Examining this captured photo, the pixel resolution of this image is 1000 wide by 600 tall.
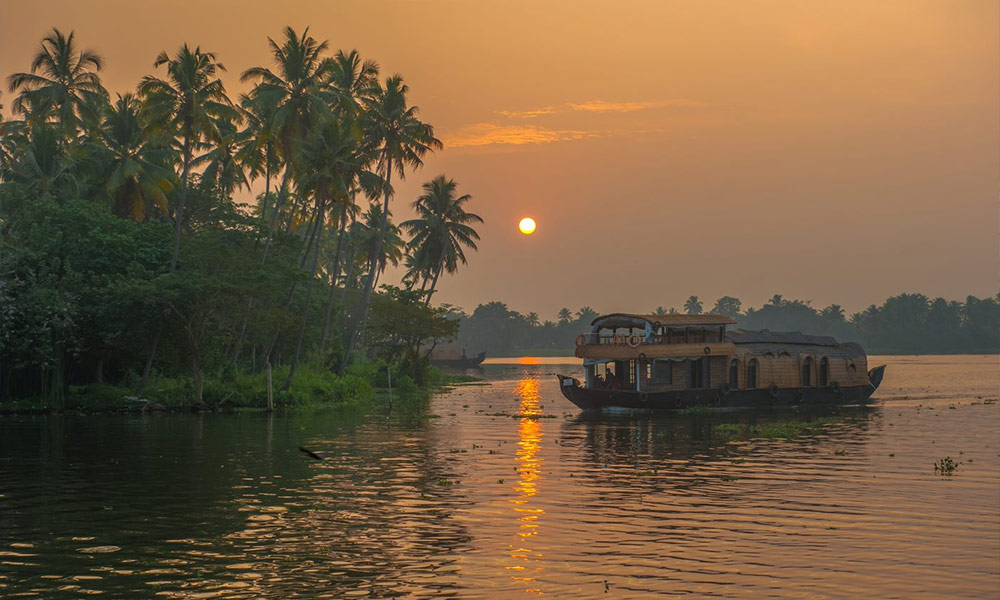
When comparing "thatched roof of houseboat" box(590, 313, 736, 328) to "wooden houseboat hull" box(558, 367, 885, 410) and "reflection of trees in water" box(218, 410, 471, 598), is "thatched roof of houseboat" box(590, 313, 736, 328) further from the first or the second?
"reflection of trees in water" box(218, 410, 471, 598)

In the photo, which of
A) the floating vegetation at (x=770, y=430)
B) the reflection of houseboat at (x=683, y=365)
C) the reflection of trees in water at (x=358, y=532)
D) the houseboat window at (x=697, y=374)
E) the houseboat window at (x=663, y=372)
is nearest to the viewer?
the reflection of trees in water at (x=358, y=532)

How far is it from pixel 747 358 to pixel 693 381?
341cm

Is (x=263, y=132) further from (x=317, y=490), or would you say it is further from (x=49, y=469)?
(x=317, y=490)

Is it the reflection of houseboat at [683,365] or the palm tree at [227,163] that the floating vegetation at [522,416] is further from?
the palm tree at [227,163]

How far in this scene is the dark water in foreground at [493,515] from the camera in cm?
1434

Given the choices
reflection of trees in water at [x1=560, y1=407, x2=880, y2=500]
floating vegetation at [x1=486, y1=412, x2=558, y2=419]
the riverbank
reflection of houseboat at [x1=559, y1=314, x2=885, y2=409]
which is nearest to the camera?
reflection of trees in water at [x1=560, y1=407, x2=880, y2=500]

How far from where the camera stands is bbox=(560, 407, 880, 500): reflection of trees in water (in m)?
24.3

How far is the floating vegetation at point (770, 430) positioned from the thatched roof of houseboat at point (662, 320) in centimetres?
777

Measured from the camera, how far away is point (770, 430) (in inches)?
1453

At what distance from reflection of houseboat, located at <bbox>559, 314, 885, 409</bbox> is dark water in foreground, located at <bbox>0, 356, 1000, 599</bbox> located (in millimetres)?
10778

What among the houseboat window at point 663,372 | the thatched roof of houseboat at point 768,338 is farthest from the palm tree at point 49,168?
the thatched roof of houseboat at point 768,338

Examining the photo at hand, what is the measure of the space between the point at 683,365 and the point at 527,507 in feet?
96.4

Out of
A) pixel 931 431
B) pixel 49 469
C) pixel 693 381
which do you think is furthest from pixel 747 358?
pixel 49 469

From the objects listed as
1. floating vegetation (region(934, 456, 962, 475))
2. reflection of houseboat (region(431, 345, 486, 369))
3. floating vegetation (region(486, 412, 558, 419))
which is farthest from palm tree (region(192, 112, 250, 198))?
reflection of houseboat (region(431, 345, 486, 369))
